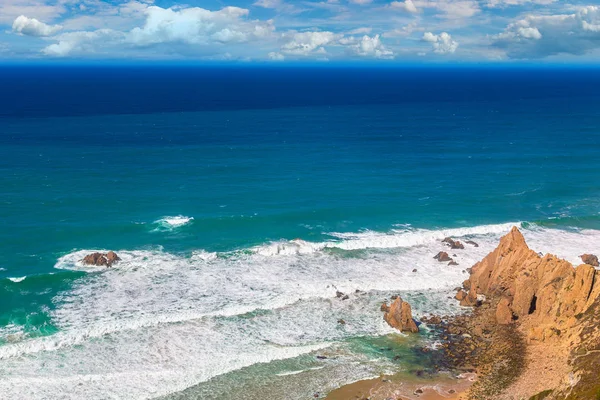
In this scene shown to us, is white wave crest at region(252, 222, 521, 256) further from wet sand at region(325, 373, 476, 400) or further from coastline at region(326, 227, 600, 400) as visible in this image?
wet sand at region(325, 373, 476, 400)

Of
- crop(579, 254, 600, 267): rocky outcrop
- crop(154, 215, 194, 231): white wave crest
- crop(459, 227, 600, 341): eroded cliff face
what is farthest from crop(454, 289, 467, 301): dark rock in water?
crop(154, 215, 194, 231): white wave crest

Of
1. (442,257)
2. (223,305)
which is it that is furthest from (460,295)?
(223,305)

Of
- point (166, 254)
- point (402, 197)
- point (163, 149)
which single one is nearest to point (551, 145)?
point (402, 197)

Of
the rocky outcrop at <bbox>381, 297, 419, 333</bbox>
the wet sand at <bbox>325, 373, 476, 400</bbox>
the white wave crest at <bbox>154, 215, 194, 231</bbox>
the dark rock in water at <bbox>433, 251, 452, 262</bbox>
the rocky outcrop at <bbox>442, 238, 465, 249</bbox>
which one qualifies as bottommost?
the wet sand at <bbox>325, 373, 476, 400</bbox>

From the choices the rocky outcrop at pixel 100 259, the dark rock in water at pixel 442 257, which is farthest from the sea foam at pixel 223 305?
the rocky outcrop at pixel 100 259

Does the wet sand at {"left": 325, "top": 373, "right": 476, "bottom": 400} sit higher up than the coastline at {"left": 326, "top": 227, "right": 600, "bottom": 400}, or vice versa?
the coastline at {"left": 326, "top": 227, "right": 600, "bottom": 400}

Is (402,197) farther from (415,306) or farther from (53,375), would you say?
(53,375)
